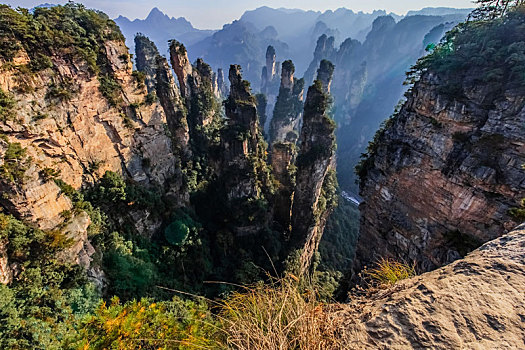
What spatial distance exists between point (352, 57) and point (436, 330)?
10542 centimetres

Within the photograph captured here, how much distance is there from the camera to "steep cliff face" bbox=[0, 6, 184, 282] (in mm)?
8969

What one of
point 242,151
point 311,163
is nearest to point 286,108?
point 311,163

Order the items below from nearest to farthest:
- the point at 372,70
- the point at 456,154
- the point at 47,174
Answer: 1. the point at 456,154
2. the point at 47,174
3. the point at 372,70

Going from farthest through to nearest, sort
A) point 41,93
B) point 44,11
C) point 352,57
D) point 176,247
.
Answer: point 352,57, point 176,247, point 44,11, point 41,93

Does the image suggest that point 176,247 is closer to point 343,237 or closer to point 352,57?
point 343,237

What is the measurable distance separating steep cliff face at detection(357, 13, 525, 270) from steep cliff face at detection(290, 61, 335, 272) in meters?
9.15

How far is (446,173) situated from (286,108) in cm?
4125

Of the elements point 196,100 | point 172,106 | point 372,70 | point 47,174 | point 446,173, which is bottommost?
point 446,173

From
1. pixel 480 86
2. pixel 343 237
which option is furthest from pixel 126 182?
pixel 343 237

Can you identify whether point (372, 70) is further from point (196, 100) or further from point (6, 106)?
point (6, 106)

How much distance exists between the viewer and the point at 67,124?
11.7 meters

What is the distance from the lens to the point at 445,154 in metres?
9.73

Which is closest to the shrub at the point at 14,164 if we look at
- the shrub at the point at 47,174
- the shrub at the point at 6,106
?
the shrub at the point at 47,174

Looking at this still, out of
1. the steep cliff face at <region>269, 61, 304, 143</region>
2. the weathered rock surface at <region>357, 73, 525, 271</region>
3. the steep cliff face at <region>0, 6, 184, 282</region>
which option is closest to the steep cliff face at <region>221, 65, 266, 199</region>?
the steep cliff face at <region>0, 6, 184, 282</region>
